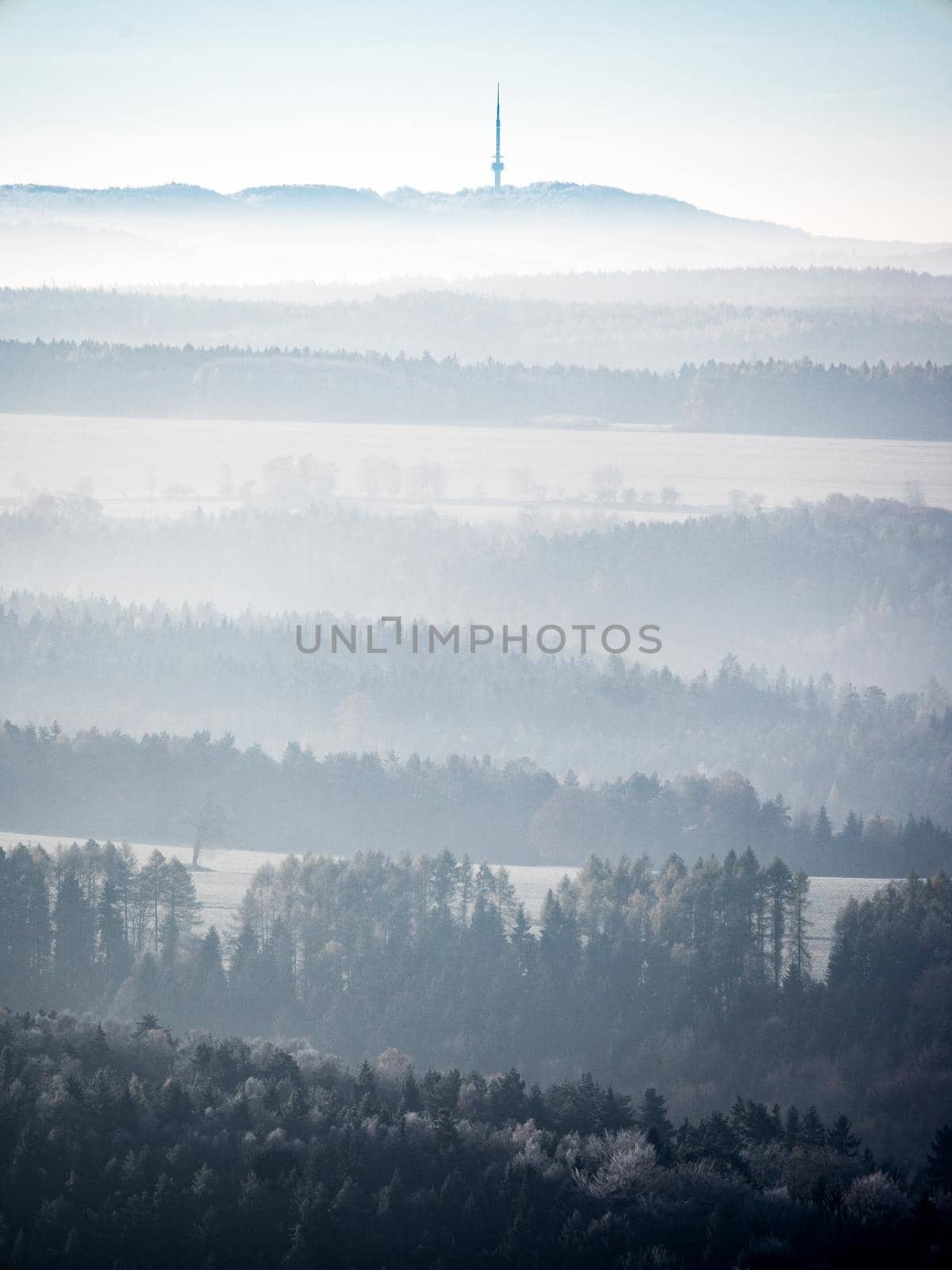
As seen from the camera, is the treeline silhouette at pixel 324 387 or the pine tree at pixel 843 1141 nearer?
the pine tree at pixel 843 1141

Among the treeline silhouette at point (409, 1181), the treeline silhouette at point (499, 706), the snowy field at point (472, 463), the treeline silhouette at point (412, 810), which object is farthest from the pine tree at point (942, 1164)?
the snowy field at point (472, 463)

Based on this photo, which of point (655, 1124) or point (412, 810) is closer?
point (655, 1124)

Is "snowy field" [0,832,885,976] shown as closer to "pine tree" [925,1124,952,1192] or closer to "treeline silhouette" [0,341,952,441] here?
"pine tree" [925,1124,952,1192]

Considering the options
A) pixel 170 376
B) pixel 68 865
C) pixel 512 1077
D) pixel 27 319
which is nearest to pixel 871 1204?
pixel 512 1077

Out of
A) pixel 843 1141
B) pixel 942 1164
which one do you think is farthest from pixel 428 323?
pixel 942 1164

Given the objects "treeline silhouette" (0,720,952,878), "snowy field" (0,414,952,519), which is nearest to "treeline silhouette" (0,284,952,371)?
"snowy field" (0,414,952,519)

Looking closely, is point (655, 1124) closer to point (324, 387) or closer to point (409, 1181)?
point (409, 1181)

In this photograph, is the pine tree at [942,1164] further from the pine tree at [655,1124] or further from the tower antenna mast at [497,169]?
the tower antenna mast at [497,169]
